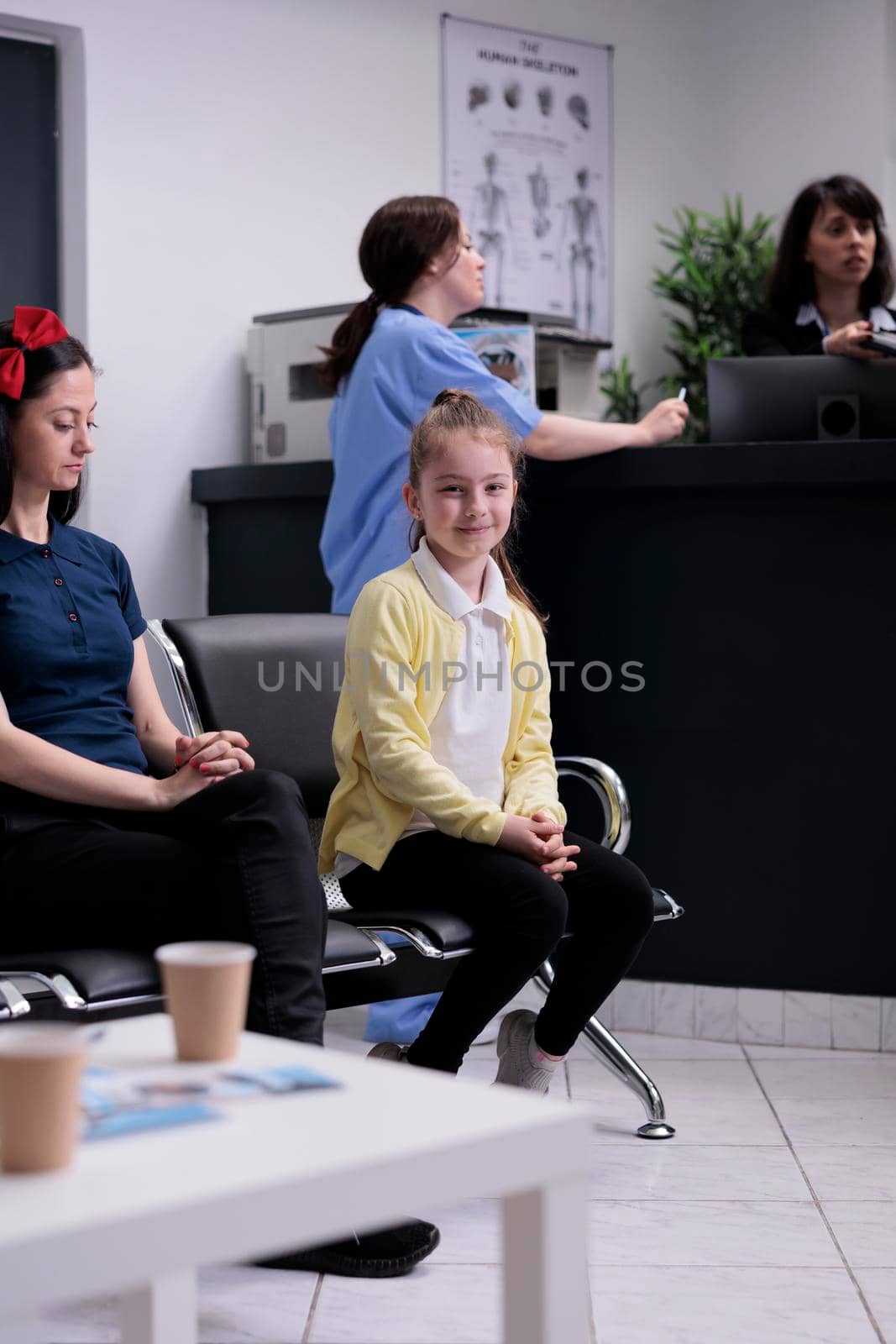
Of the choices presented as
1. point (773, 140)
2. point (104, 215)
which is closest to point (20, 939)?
point (104, 215)

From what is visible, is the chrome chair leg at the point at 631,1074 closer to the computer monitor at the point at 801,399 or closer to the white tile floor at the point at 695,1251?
the white tile floor at the point at 695,1251

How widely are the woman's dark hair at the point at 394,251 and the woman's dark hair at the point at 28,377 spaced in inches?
34.7

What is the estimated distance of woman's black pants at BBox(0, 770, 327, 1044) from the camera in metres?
1.90

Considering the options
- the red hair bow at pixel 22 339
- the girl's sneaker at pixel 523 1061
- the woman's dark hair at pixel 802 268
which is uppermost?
the woman's dark hair at pixel 802 268

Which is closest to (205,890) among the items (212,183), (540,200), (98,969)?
(98,969)

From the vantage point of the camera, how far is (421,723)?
2.34 metres

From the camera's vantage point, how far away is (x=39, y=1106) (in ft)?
3.33

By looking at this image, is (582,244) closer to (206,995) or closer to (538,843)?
(538,843)

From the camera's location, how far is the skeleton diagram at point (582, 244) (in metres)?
4.77

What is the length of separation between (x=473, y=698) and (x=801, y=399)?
1.12 m

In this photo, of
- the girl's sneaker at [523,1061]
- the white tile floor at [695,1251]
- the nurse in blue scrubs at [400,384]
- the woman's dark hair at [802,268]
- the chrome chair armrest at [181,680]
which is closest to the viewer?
the white tile floor at [695,1251]

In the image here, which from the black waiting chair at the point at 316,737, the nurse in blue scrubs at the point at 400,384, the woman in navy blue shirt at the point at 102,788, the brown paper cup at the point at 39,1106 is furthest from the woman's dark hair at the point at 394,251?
the brown paper cup at the point at 39,1106

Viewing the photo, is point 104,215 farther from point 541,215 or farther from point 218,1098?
point 218,1098

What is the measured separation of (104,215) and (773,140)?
235 centimetres
